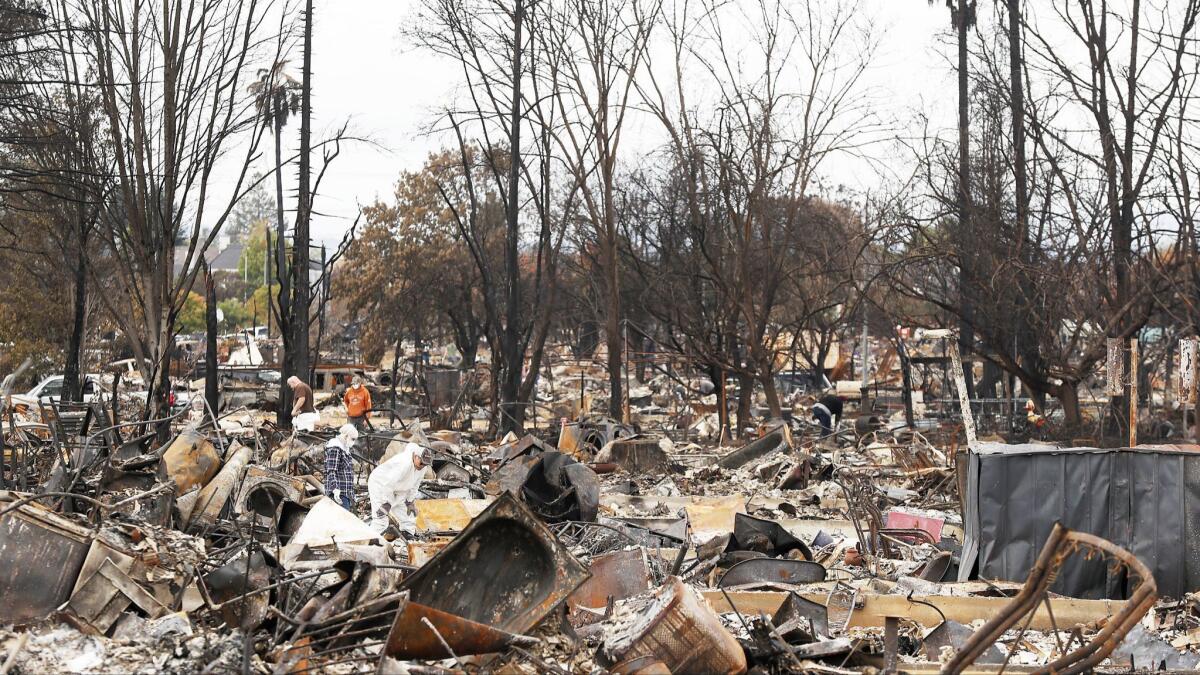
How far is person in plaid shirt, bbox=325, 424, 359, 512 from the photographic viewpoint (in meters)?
12.4

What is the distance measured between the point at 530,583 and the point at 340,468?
5548 millimetres

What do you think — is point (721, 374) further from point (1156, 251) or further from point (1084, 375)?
point (1156, 251)

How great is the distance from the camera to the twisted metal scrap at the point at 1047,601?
4523mm

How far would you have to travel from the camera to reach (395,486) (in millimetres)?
12047

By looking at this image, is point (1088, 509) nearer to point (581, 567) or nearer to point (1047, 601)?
point (581, 567)

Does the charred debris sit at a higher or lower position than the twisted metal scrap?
lower

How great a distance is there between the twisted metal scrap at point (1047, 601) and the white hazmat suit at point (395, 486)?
756cm

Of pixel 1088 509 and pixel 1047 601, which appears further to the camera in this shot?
pixel 1088 509

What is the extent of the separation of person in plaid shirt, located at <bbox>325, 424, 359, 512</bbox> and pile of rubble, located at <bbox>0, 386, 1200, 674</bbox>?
32 centimetres

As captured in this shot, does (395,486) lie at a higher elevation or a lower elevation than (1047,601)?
lower

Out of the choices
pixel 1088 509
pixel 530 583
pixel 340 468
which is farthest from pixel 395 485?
pixel 1088 509

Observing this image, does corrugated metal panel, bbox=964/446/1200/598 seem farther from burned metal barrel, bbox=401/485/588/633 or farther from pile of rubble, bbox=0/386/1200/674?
burned metal barrel, bbox=401/485/588/633

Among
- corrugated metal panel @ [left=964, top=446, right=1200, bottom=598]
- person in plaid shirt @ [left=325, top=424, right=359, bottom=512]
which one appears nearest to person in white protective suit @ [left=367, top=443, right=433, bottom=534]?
person in plaid shirt @ [left=325, top=424, right=359, bottom=512]

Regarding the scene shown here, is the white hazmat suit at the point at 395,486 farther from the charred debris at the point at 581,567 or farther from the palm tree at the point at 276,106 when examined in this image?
the palm tree at the point at 276,106
